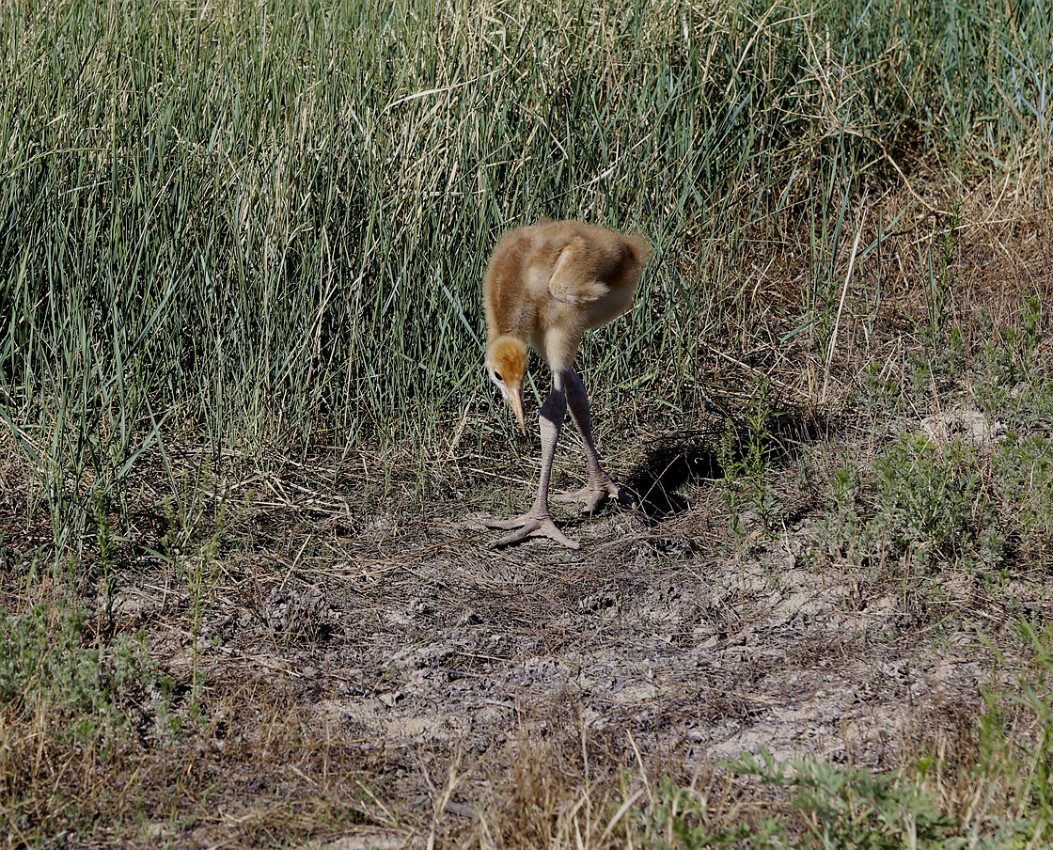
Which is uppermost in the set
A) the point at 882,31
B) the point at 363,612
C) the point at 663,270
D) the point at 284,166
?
the point at 882,31

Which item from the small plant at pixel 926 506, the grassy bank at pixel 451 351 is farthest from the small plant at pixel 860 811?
the small plant at pixel 926 506

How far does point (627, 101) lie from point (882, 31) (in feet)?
5.06

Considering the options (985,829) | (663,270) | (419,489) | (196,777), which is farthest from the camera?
(663,270)

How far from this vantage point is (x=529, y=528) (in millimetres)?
3584

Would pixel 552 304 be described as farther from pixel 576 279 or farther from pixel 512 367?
pixel 512 367

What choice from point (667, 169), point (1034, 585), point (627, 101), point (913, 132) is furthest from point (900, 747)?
point (913, 132)

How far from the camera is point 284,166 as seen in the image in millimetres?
3961

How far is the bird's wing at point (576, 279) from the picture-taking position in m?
3.33

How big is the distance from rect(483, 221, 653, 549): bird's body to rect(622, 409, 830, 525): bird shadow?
281 millimetres

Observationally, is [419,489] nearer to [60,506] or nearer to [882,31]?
[60,506]

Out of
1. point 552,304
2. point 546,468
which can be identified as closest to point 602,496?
point 546,468

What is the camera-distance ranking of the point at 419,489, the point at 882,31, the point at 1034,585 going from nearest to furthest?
1. the point at 1034,585
2. the point at 419,489
3. the point at 882,31

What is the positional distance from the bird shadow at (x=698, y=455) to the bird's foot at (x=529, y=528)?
308 millimetres

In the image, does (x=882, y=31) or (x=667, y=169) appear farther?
(x=882, y=31)
